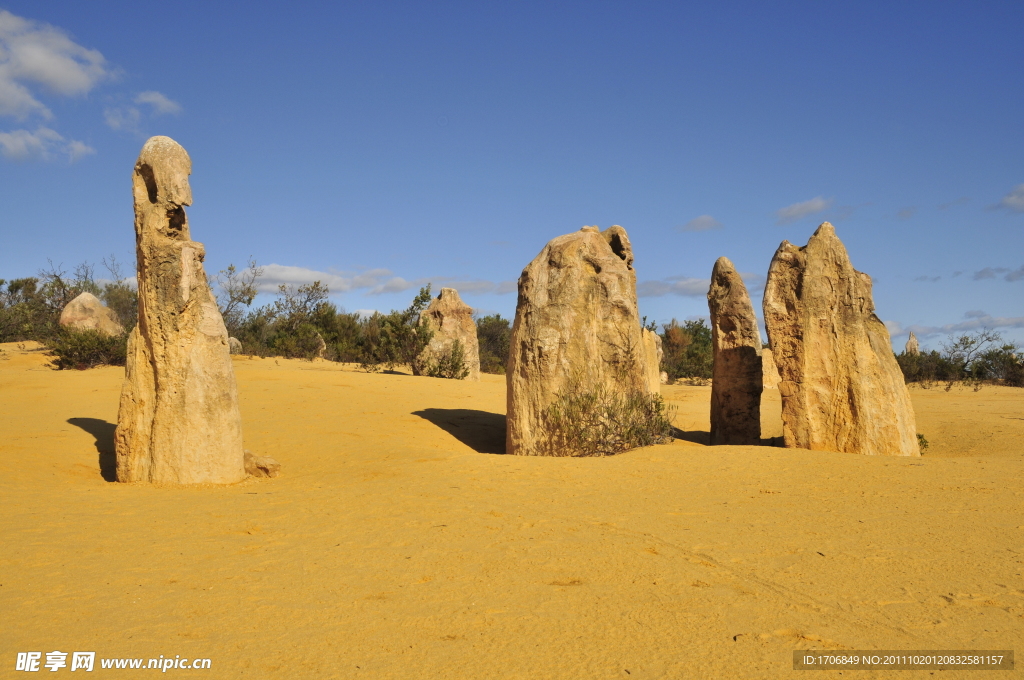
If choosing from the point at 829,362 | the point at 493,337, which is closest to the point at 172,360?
the point at 829,362

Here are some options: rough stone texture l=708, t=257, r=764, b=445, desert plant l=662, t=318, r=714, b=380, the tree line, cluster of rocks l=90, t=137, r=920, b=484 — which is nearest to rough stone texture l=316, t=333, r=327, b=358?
the tree line

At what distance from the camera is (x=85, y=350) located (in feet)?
49.2

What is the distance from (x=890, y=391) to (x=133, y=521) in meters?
7.24

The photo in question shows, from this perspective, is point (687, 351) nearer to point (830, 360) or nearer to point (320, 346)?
point (320, 346)

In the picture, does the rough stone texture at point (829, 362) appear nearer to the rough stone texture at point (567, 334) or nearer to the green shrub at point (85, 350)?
the rough stone texture at point (567, 334)

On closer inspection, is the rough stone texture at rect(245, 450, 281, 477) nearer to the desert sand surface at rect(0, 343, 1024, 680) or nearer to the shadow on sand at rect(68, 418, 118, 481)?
the desert sand surface at rect(0, 343, 1024, 680)

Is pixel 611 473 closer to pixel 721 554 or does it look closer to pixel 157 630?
pixel 721 554

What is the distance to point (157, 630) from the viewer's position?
2.97 meters

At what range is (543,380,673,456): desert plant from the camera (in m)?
7.33

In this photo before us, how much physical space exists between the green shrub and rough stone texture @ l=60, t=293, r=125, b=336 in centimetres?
406

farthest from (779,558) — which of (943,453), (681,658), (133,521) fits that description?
(943,453)

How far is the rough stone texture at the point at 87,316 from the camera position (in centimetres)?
1948

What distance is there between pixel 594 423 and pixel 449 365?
10.5m

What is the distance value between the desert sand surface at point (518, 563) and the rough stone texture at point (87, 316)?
46.3 ft
